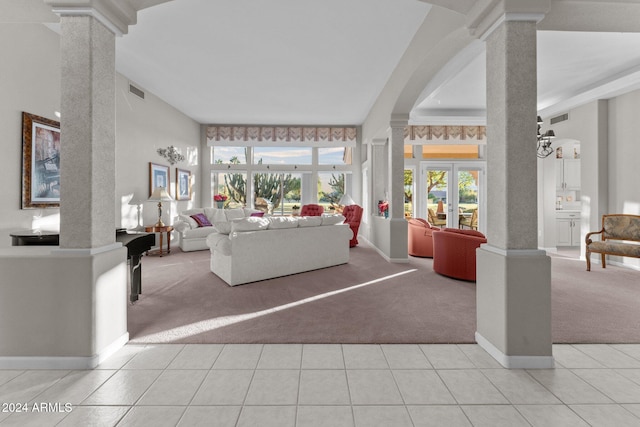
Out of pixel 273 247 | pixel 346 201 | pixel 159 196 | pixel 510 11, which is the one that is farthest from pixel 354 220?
pixel 510 11

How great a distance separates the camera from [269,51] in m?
4.41

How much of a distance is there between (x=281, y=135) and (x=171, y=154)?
3022 millimetres

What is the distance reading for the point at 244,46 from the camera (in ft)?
14.0

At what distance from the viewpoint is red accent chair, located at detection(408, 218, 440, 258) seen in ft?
19.4

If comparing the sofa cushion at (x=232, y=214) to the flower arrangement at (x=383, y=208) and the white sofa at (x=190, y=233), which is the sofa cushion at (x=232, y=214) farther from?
the flower arrangement at (x=383, y=208)

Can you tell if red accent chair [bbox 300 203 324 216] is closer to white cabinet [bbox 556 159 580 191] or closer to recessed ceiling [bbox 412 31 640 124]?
recessed ceiling [bbox 412 31 640 124]

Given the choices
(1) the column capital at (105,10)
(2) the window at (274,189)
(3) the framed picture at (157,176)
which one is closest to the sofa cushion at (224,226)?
(1) the column capital at (105,10)

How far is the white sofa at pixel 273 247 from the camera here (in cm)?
396

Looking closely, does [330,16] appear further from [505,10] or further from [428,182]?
[428,182]

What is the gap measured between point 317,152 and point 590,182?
632 centimetres

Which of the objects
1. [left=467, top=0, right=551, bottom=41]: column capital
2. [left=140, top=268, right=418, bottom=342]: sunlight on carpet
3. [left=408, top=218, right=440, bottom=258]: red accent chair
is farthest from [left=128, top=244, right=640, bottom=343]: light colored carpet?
[left=467, top=0, right=551, bottom=41]: column capital

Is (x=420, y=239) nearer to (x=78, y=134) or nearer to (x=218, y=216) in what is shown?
(x=218, y=216)

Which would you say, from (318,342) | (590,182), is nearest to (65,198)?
(318,342)

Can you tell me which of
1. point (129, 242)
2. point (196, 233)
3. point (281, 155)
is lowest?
point (196, 233)
